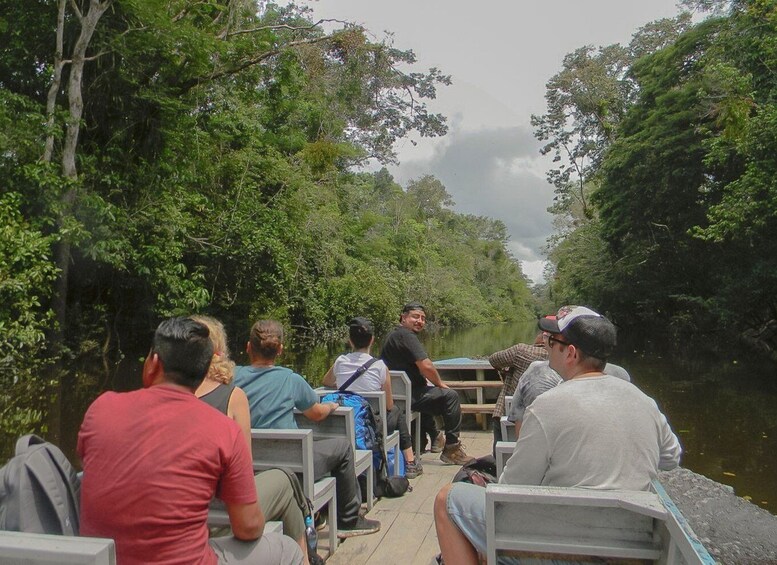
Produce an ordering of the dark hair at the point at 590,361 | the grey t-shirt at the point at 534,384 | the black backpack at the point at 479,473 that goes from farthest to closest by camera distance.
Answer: the grey t-shirt at the point at 534,384, the black backpack at the point at 479,473, the dark hair at the point at 590,361

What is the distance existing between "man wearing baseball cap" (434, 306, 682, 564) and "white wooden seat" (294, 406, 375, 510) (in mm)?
1599

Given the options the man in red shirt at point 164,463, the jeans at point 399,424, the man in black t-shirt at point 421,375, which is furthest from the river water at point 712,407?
the man in red shirt at point 164,463

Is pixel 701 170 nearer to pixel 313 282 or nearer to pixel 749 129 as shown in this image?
pixel 749 129

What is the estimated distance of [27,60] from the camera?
13719 mm

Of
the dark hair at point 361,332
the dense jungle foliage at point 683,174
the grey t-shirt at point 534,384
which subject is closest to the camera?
the grey t-shirt at point 534,384

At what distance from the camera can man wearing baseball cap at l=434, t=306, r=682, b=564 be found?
213 cm

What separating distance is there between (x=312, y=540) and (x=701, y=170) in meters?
22.0

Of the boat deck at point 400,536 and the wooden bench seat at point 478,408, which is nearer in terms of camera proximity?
the boat deck at point 400,536

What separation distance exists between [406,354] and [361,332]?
101 centimetres

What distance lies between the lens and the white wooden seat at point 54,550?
5.24 ft

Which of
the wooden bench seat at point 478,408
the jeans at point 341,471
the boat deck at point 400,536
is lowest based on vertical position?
the boat deck at point 400,536

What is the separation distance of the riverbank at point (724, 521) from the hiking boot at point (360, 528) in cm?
237

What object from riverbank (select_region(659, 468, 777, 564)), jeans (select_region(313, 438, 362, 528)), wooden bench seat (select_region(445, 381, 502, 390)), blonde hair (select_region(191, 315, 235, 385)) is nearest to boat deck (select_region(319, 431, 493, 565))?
jeans (select_region(313, 438, 362, 528))

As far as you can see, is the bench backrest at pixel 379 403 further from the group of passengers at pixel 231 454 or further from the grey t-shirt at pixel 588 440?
the grey t-shirt at pixel 588 440
